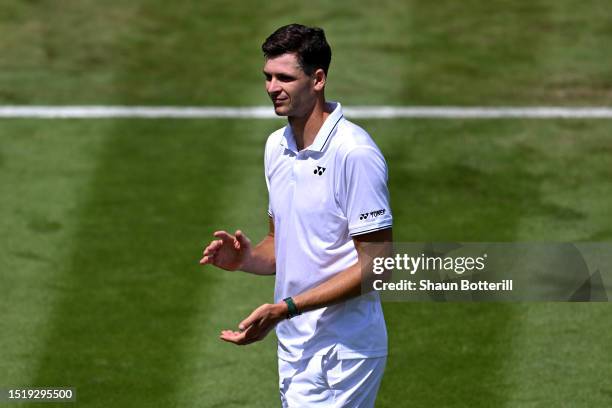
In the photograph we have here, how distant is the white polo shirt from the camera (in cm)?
704

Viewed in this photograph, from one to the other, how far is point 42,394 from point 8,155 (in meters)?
3.91

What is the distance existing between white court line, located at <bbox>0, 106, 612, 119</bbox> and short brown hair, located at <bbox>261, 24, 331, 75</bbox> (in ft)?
22.2

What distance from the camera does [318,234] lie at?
723 cm

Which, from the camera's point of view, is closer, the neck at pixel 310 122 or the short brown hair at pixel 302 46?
the short brown hair at pixel 302 46

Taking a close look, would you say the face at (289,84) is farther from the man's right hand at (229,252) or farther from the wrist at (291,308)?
the wrist at (291,308)

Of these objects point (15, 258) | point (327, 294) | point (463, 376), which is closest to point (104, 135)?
point (15, 258)

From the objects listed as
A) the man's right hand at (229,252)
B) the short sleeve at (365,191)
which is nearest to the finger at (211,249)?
the man's right hand at (229,252)

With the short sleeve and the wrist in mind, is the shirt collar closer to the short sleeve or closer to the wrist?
the short sleeve

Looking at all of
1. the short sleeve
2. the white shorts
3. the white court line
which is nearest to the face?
the short sleeve

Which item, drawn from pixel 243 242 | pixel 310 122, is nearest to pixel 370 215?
pixel 310 122

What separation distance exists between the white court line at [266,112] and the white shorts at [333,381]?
22.4 feet

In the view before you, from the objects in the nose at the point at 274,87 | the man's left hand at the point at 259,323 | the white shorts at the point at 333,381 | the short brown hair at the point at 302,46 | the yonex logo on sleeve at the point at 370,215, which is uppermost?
the short brown hair at the point at 302,46

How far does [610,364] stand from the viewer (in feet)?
33.4

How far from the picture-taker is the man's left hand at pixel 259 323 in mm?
6914
